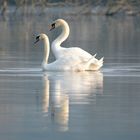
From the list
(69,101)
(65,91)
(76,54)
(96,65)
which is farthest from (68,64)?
(69,101)

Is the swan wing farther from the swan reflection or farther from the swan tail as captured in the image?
the swan reflection

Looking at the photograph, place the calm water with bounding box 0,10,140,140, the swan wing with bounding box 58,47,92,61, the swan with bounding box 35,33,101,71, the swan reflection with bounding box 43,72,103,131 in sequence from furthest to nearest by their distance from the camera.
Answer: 1. the swan wing with bounding box 58,47,92,61
2. the swan with bounding box 35,33,101,71
3. the swan reflection with bounding box 43,72,103,131
4. the calm water with bounding box 0,10,140,140

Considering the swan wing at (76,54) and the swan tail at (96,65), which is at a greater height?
the swan wing at (76,54)

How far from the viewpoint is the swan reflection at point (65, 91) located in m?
11.2

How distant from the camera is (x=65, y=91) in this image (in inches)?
543

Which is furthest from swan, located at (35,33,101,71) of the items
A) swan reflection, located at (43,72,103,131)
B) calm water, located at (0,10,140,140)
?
swan reflection, located at (43,72,103,131)

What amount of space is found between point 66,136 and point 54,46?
936cm

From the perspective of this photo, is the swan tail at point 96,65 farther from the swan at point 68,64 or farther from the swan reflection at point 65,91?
the swan reflection at point 65,91

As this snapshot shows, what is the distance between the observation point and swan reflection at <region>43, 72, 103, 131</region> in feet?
36.8

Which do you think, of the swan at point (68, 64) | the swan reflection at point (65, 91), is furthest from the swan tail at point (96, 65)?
the swan reflection at point (65, 91)

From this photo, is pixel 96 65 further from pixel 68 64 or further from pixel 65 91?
pixel 65 91

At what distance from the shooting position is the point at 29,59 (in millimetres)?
20516

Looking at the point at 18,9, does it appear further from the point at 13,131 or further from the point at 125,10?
the point at 13,131

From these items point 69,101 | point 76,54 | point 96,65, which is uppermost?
point 76,54
